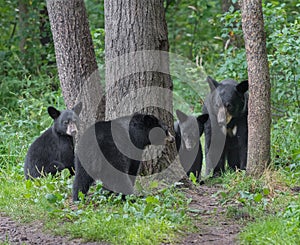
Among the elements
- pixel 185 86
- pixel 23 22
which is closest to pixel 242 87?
pixel 185 86

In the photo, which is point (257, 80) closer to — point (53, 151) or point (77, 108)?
point (77, 108)

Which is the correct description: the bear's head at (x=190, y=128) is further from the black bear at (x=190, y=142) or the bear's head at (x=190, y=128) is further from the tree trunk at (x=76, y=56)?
the tree trunk at (x=76, y=56)

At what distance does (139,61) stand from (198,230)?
206 cm

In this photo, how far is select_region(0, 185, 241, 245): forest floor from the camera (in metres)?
4.79

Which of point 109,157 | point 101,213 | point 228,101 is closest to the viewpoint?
point 101,213

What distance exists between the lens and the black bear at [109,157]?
5.70 metres

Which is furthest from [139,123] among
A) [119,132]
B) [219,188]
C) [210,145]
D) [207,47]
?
[207,47]

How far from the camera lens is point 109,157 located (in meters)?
5.71

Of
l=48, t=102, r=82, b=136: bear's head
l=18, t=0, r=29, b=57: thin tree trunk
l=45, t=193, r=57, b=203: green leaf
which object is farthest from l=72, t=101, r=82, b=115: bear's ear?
l=18, t=0, r=29, b=57: thin tree trunk

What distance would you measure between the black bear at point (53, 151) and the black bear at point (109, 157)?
1532mm

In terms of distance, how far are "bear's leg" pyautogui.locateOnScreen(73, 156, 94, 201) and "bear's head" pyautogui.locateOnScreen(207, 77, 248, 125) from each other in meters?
2.25

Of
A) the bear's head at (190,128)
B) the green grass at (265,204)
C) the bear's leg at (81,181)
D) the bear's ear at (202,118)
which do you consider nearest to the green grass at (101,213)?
the bear's leg at (81,181)

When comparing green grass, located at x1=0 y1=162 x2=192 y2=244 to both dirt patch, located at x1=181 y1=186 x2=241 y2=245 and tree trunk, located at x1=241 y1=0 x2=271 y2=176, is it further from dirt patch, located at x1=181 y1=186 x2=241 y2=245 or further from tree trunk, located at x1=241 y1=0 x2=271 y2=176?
tree trunk, located at x1=241 y1=0 x2=271 y2=176

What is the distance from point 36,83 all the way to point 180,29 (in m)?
5.68
